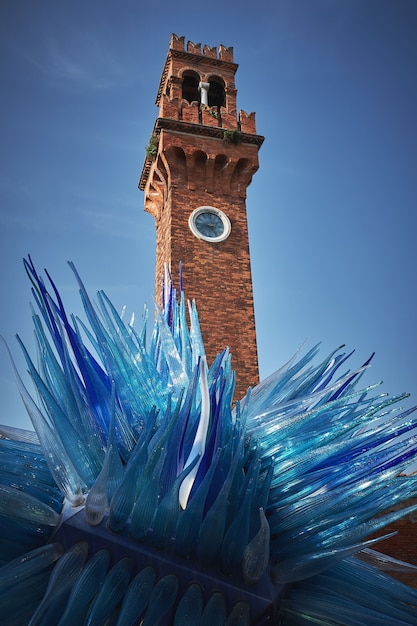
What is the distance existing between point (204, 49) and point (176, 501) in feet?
45.3

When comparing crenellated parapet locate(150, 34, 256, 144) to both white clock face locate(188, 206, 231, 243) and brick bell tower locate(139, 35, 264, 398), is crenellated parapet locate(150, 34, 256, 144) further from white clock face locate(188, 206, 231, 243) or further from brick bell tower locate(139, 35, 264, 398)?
white clock face locate(188, 206, 231, 243)

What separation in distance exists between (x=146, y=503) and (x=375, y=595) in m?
1.29

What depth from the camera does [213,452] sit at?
2.56 meters

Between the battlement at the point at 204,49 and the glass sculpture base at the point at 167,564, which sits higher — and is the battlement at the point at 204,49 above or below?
above

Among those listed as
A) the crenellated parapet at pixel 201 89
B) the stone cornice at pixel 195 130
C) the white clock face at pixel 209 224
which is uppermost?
the crenellated parapet at pixel 201 89

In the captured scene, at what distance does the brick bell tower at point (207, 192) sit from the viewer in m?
10.3

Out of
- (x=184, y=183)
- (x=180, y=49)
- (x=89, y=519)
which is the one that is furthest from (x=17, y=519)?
(x=180, y=49)

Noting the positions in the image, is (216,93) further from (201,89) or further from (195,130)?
(195,130)

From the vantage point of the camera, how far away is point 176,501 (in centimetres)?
237

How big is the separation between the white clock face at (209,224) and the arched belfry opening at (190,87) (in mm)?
3705

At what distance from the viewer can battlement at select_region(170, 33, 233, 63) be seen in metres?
13.5

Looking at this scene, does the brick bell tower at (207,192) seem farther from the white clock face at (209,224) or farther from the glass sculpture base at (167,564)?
the glass sculpture base at (167,564)

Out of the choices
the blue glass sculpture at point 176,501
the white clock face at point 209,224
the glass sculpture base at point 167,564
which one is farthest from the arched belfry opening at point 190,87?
the glass sculpture base at point 167,564

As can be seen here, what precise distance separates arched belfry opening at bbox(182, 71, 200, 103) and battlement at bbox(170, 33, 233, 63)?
2.13 feet
